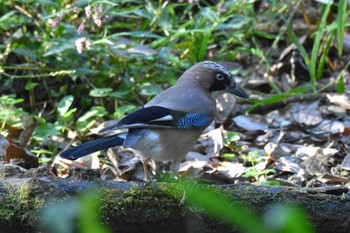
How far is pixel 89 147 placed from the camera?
126 inches

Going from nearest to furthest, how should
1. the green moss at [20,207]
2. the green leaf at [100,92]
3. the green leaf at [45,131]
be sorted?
the green moss at [20,207] → the green leaf at [45,131] → the green leaf at [100,92]

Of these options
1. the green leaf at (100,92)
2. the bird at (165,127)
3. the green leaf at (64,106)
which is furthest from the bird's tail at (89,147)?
the green leaf at (100,92)

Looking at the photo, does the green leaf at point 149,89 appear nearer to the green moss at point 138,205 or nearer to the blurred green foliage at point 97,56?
the blurred green foliage at point 97,56

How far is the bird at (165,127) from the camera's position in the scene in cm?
337

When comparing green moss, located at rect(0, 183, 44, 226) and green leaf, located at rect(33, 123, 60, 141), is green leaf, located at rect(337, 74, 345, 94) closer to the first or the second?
green leaf, located at rect(33, 123, 60, 141)

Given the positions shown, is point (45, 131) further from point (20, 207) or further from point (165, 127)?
point (20, 207)

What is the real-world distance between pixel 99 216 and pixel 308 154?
2349 millimetres

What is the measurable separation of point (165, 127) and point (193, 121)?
0.19 metres

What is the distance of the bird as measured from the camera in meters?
3.37

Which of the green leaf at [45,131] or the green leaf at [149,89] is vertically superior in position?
the green leaf at [149,89]

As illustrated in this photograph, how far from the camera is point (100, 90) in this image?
5.24 metres

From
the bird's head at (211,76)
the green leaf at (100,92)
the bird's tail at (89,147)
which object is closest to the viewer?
the bird's tail at (89,147)

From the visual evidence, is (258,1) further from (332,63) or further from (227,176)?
(227,176)

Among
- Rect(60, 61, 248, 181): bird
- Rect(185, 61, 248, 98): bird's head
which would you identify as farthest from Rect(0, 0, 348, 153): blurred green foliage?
Rect(60, 61, 248, 181): bird
